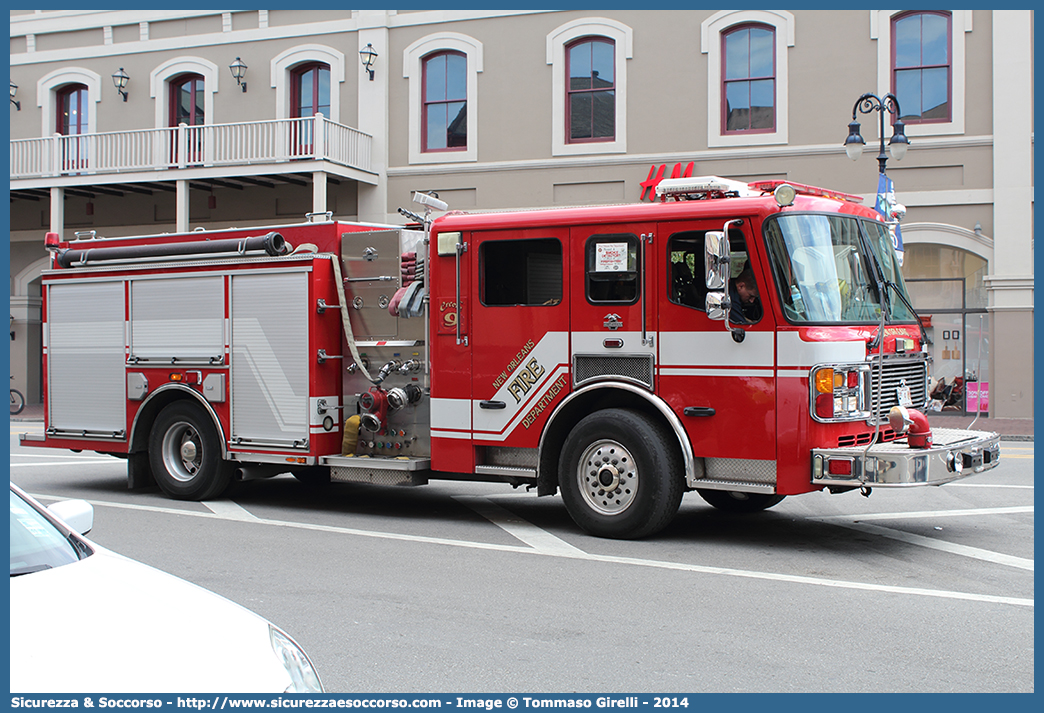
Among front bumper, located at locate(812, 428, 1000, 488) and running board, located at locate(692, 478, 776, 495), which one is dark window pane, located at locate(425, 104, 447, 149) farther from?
front bumper, located at locate(812, 428, 1000, 488)

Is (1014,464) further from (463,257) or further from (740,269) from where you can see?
(463,257)

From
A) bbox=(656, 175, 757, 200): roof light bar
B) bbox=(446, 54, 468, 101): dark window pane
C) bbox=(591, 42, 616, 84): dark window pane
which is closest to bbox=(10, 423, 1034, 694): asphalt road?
bbox=(656, 175, 757, 200): roof light bar

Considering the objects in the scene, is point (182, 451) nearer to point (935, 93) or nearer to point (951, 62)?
point (935, 93)

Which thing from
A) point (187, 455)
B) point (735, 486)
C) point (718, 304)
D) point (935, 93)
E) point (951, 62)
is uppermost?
point (951, 62)

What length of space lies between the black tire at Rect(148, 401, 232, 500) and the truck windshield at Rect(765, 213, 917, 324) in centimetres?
601

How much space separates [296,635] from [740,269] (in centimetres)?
425

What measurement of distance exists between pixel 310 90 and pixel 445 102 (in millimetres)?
3580

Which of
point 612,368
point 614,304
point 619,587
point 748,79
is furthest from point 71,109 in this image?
point 619,587

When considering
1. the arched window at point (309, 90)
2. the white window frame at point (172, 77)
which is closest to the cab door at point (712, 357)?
the arched window at point (309, 90)

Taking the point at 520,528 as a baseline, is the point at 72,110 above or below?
above

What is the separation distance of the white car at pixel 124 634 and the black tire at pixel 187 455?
6.72 metres

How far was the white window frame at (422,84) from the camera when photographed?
75.9 ft

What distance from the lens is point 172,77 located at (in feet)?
83.7

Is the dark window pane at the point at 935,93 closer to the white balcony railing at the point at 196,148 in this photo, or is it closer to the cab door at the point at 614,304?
the white balcony railing at the point at 196,148
